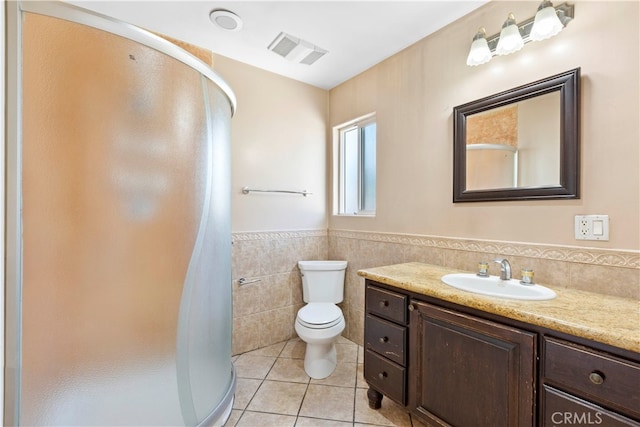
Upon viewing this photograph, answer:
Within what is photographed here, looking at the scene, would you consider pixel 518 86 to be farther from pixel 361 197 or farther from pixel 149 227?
pixel 149 227

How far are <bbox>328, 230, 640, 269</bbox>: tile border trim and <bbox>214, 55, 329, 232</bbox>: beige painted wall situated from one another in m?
0.89

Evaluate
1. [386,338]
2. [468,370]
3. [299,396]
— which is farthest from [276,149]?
[468,370]

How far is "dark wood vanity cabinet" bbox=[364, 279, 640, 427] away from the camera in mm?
850

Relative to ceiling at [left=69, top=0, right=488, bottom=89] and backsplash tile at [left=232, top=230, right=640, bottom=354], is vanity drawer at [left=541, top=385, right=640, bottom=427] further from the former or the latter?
ceiling at [left=69, top=0, right=488, bottom=89]

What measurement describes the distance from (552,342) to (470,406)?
1.49 ft

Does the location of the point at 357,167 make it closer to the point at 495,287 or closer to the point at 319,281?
the point at 319,281

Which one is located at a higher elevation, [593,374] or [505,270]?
[505,270]

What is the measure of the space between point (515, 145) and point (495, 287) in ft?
2.49

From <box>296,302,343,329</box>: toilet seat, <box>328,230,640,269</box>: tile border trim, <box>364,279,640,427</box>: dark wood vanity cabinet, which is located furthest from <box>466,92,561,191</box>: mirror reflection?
<box>296,302,343,329</box>: toilet seat


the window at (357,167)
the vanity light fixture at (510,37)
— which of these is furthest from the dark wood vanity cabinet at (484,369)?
the vanity light fixture at (510,37)

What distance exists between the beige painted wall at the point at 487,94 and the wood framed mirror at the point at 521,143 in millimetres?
44

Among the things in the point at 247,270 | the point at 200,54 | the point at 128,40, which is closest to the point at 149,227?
the point at 128,40

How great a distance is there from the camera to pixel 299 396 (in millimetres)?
1763

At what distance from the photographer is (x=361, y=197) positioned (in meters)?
2.64
